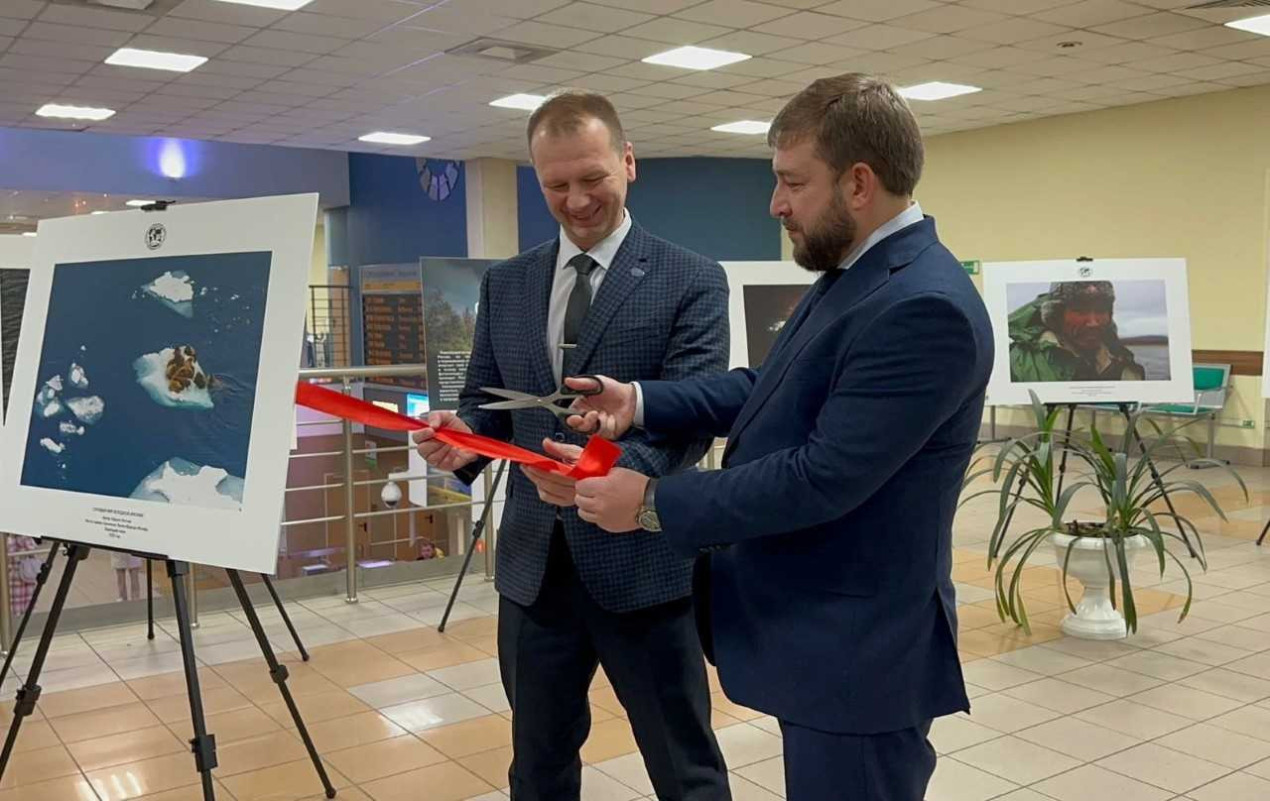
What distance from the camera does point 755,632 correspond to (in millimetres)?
1567

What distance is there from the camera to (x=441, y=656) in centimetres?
436

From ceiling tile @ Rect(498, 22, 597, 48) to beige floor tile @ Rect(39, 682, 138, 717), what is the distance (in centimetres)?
498

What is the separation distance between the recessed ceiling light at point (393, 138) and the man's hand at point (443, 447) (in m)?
10.2

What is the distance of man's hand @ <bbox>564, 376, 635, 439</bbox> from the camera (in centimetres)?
179

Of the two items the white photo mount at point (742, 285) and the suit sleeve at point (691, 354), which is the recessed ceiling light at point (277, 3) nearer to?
the white photo mount at point (742, 285)

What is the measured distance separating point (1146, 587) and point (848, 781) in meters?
4.45

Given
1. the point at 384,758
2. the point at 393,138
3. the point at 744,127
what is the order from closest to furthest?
1. the point at 384,758
2. the point at 744,127
3. the point at 393,138

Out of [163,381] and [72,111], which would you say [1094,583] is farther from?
[72,111]

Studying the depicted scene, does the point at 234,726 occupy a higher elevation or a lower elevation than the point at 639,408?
lower

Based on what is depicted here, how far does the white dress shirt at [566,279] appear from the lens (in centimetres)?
203

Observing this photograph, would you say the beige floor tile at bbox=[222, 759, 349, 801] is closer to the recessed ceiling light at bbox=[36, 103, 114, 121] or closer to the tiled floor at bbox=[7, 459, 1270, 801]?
the tiled floor at bbox=[7, 459, 1270, 801]

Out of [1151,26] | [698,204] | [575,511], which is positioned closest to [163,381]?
[575,511]

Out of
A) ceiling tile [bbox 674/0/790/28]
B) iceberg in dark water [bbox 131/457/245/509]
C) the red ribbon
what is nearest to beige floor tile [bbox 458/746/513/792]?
iceberg in dark water [bbox 131/457/245/509]

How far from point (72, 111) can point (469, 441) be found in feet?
32.2
